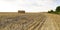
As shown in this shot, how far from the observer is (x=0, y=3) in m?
1.07

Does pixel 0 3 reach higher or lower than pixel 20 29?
higher

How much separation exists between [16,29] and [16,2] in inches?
18.1

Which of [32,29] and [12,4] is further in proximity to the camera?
[12,4]

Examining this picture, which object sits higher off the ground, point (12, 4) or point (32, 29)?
point (12, 4)

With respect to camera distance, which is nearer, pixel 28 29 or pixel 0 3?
pixel 28 29

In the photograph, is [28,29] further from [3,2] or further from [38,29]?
[3,2]

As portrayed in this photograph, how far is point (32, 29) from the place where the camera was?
73 cm

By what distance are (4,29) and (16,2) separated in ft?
1.51

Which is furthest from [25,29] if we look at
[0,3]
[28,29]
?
[0,3]

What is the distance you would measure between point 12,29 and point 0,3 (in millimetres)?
415

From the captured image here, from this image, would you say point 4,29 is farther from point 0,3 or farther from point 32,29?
point 0,3

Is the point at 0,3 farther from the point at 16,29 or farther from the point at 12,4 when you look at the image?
the point at 16,29

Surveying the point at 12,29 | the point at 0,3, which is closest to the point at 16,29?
the point at 12,29

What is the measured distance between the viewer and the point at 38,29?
0.75 metres
